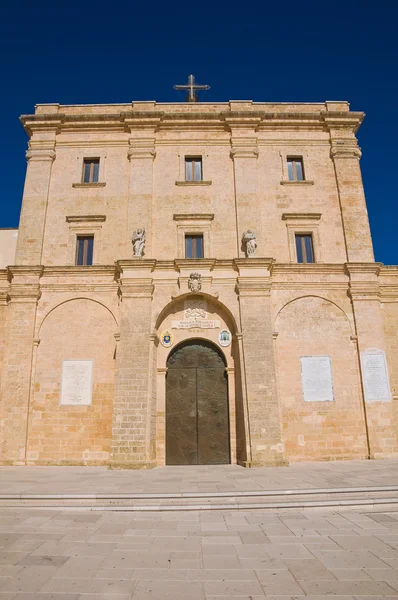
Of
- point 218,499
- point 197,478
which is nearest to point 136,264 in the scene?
point 197,478

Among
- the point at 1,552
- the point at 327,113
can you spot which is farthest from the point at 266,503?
the point at 327,113

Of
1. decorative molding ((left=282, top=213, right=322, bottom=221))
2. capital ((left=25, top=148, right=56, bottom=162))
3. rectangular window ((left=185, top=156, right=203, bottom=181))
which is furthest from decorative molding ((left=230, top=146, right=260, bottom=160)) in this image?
capital ((left=25, top=148, right=56, bottom=162))

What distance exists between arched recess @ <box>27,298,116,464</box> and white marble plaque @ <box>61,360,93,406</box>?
150 millimetres

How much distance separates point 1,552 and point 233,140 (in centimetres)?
1684

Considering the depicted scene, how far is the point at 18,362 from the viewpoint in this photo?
14672mm

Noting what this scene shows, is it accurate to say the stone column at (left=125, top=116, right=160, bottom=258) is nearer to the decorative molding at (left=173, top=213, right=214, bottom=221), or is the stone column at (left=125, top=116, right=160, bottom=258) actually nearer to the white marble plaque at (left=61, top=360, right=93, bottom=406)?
the decorative molding at (left=173, top=213, right=214, bottom=221)

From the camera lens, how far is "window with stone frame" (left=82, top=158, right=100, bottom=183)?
17678 millimetres

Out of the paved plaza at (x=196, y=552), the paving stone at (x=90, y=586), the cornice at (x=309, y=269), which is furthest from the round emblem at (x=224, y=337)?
the paving stone at (x=90, y=586)

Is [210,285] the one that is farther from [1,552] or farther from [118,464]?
[1,552]

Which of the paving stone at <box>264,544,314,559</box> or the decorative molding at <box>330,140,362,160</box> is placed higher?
the decorative molding at <box>330,140,362,160</box>

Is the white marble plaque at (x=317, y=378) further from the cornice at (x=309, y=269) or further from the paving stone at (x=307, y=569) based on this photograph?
the paving stone at (x=307, y=569)

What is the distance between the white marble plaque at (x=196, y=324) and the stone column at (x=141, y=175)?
302 cm

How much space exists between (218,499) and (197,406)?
251 inches

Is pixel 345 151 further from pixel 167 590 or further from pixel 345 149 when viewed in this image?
pixel 167 590
